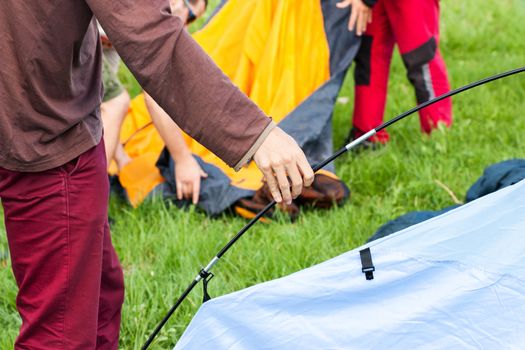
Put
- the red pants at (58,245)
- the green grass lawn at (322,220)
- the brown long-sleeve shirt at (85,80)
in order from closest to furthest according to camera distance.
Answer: the brown long-sleeve shirt at (85,80)
the red pants at (58,245)
the green grass lawn at (322,220)

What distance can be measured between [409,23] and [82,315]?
2037mm

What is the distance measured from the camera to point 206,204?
2.77 meters

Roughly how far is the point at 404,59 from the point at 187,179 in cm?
107

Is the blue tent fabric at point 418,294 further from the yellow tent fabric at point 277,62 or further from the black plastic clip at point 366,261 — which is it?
the yellow tent fabric at point 277,62

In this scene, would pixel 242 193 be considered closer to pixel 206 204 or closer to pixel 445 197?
pixel 206 204

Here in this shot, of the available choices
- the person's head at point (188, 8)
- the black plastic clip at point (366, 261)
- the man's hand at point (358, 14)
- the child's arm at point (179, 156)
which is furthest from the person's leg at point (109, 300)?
the man's hand at point (358, 14)

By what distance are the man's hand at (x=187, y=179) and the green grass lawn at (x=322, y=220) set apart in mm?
76

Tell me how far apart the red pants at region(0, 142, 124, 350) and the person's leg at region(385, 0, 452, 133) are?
188 centimetres

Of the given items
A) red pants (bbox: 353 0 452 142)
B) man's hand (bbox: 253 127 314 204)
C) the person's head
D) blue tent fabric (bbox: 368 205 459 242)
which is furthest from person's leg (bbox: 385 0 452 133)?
man's hand (bbox: 253 127 314 204)

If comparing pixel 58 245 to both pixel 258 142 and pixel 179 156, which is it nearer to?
pixel 258 142

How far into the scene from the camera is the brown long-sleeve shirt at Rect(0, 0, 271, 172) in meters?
1.20

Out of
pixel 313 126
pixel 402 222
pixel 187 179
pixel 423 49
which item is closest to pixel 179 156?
pixel 187 179

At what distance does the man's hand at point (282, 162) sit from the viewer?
1.21 metres

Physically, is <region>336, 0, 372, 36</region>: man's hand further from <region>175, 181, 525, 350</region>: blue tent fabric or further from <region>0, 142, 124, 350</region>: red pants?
<region>0, 142, 124, 350</region>: red pants
